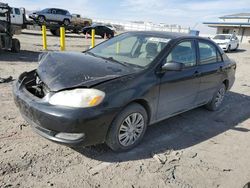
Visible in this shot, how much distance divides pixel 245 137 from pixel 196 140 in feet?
3.56

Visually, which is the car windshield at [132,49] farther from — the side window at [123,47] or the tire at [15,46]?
the tire at [15,46]

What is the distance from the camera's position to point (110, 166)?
3363 millimetres

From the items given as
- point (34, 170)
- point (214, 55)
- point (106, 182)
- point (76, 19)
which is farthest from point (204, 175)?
point (76, 19)

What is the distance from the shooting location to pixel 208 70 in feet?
16.7

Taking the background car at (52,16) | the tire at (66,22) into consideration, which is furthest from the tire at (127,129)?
the tire at (66,22)

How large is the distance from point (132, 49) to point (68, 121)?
79.7 inches

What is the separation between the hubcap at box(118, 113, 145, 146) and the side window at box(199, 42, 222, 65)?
1.98 meters

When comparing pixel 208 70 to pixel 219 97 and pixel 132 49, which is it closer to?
pixel 219 97

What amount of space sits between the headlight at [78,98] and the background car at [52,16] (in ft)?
79.0

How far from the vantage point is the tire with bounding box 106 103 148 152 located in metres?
3.40

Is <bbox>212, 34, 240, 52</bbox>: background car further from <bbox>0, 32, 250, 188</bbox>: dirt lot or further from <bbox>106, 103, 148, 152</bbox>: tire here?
<bbox>106, 103, 148, 152</bbox>: tire

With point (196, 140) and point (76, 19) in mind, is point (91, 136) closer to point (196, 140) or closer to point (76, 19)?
point (196, 140)

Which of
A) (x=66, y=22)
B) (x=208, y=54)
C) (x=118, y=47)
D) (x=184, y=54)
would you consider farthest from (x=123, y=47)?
(x=66, y=22)

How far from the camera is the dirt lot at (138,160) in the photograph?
3.07 m
